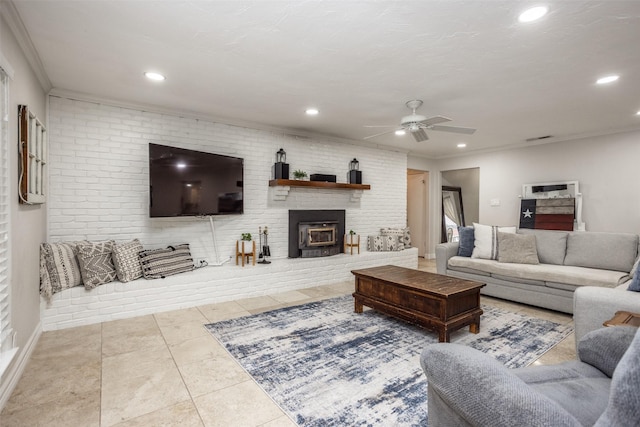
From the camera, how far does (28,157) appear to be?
2.43 metres

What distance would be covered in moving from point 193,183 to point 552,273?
4.15 metres

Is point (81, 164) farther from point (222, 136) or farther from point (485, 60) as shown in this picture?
point (485, 60)

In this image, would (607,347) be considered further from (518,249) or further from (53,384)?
(53,384)

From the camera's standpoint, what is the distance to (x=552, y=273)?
3.53 metres

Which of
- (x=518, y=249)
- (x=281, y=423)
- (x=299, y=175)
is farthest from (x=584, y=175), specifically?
(x=281, y=423)

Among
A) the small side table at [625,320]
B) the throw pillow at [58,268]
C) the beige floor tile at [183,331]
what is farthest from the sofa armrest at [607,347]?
the throw pillow at [58,268]

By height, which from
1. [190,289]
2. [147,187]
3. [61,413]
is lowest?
[61,413]

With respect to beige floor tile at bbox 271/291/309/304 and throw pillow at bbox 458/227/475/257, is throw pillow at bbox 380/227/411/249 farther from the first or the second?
beige floor tile at bbox 271/291/309/304

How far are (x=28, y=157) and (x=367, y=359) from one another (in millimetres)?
2965

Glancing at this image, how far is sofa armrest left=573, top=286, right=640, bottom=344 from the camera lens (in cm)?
211

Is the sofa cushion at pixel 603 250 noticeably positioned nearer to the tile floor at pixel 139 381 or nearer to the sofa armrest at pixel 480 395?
the tile floor at pixel 139 381

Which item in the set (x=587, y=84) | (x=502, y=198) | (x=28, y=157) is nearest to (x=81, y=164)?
(x=28, y=157)

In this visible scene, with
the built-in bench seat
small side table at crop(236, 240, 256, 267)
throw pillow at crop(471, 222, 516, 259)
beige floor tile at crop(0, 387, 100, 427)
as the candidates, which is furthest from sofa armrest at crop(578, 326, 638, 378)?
small side table at crop(236, 240, 256, 267)

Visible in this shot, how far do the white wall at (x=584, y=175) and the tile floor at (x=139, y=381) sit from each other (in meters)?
3.23
